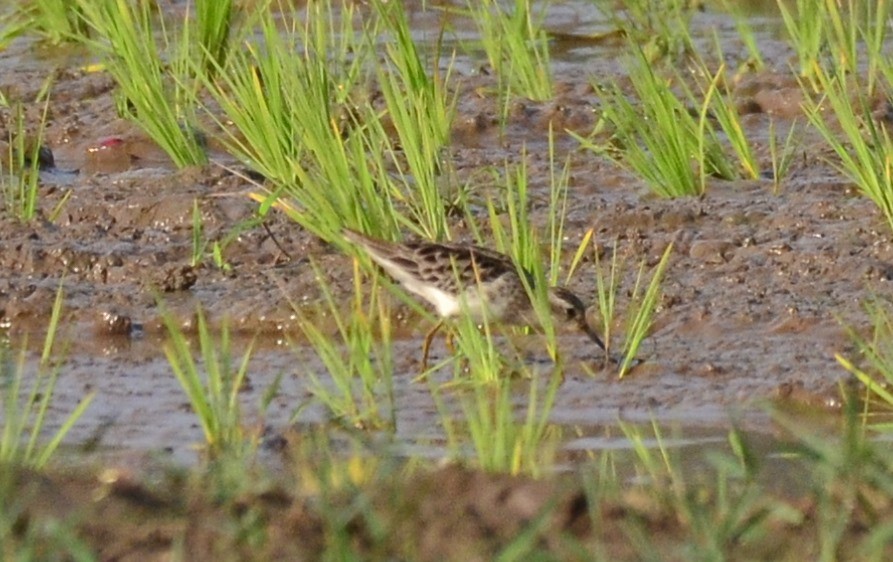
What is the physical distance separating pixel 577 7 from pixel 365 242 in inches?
267

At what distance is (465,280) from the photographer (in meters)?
7.40

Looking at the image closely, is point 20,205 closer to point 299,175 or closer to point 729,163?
point 299,175

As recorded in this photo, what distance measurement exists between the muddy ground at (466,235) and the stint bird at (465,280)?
19 cm

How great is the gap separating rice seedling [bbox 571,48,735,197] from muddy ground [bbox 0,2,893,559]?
10 centimetres

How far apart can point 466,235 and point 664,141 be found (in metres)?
0.91

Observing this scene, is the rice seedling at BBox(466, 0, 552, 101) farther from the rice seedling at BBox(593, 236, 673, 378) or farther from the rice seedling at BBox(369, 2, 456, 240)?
the rice seedling at BBox(593, 236, 673, 378)

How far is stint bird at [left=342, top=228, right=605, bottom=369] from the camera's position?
23.8ft

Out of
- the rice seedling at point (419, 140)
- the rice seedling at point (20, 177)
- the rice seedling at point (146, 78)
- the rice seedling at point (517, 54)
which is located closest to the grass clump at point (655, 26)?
the rice seedling at point (517, 54)

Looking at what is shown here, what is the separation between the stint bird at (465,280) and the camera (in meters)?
7.25

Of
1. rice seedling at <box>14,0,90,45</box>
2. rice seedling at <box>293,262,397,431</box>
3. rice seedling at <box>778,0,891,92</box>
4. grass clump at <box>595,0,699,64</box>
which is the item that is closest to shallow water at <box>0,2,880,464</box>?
rice seedling at <box>293,262,397,431</box>

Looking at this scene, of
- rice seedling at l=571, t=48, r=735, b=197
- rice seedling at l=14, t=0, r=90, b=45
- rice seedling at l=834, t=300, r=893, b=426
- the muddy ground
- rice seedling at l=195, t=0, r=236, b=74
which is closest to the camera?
rice seedling at l=834, t=300, r=893, b=426

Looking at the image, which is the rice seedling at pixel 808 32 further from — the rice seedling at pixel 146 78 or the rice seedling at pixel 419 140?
the rice seedling at pixel 146 78

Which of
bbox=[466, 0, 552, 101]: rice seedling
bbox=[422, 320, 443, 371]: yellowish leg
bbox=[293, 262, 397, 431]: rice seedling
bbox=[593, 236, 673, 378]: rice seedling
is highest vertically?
bbox=[293, 262, 397, 431]: rice seedling

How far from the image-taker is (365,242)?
A: 24.7 feet
